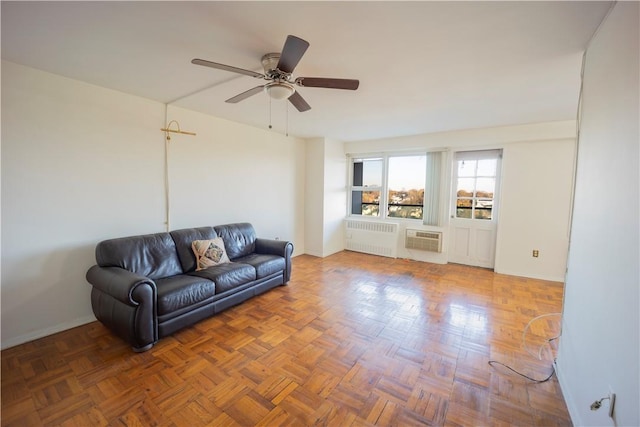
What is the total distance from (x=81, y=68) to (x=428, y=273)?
195 inches

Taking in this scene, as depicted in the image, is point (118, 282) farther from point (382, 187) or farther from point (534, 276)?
point (534, 276)

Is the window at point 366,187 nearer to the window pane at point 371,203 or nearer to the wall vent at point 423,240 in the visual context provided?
the window pane at point 371,203

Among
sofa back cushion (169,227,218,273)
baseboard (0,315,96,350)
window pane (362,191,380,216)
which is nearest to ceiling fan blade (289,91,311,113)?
sofa back cushion (169,227,218,273)

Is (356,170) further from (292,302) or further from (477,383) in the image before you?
(477,383)

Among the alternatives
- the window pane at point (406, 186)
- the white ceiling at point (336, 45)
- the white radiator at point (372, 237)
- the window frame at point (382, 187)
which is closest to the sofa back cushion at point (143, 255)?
the white ceiling at point (336, 45)

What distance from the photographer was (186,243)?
3172 millimetres

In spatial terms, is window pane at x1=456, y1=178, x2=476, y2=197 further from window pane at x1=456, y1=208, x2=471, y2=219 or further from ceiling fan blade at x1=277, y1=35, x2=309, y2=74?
ceiling fan blade at x1=277, y1=35, x2=309, y2=74

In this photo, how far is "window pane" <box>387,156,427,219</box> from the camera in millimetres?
5199

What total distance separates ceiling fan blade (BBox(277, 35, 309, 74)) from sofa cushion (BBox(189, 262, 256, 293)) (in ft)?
6.99

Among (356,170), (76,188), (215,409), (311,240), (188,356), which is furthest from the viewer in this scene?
(356,170)

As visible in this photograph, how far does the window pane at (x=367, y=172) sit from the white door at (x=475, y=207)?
146 centimetres

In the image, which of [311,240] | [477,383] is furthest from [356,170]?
[477,383]

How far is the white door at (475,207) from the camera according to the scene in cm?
457

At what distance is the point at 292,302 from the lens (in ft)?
10.6
